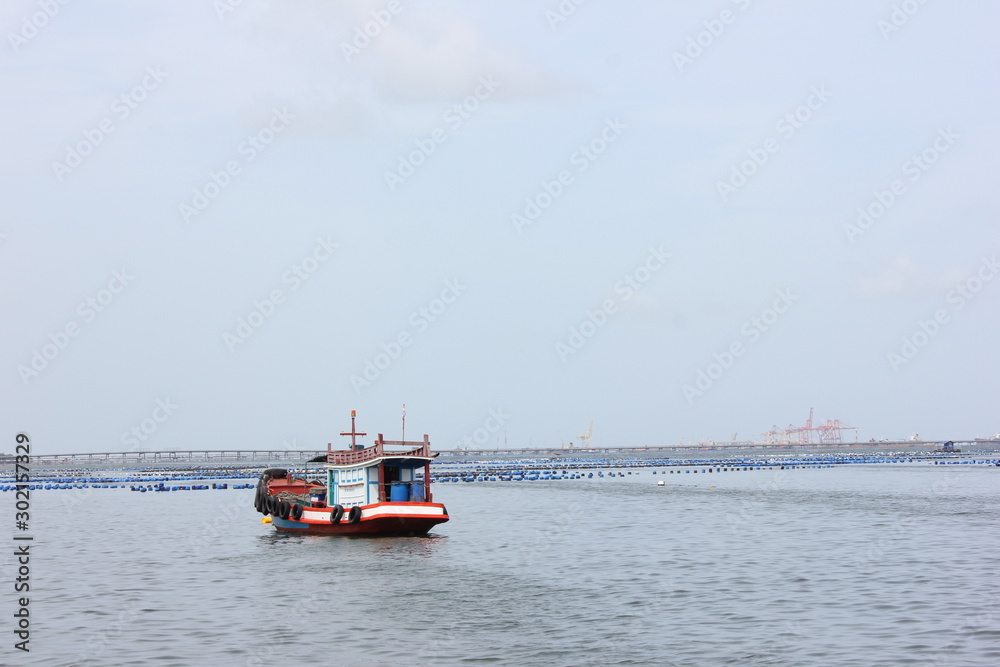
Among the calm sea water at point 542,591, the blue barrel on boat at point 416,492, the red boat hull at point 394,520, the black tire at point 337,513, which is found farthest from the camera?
the black tire at point 337,513

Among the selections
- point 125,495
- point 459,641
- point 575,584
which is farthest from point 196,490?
point 459,641

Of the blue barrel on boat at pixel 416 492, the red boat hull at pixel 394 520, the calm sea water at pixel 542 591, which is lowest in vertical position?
the calm sea water at pixel 542 591

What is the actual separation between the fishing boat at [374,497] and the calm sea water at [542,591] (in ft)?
3.36

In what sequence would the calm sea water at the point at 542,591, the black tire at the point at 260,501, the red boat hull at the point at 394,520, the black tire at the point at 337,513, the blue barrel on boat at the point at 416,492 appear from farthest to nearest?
the black tire at the point at 260,501 < the black tire at the point at 337,513 < the blue barrel on boat at the point at 416,492 < the red boat hull at the point at 394,520 < the calm sea water at the point at 542,591

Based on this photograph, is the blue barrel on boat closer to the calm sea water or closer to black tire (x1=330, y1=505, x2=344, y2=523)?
the calm sea water

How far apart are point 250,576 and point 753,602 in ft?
67.0

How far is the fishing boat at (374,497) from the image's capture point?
167ft

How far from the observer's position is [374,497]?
5212 cm

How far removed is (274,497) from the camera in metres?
58.1

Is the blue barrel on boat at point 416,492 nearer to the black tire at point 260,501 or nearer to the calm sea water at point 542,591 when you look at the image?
the calm sea water at point 542,591

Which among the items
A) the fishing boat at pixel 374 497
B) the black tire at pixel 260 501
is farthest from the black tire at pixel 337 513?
the black tire at pixel 260 501

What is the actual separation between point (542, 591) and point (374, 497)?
1861 centimetres

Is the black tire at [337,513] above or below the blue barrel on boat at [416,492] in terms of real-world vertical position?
below

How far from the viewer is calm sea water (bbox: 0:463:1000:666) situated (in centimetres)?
2638
